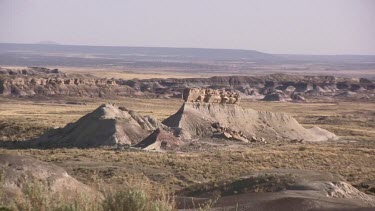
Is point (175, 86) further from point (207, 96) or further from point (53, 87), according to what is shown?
point (207, 96)

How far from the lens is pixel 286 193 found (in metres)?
17.2

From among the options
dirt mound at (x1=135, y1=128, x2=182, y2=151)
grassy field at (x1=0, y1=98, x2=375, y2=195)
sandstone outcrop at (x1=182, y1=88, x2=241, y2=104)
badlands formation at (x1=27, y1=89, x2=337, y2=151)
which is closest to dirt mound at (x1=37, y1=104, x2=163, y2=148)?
badlands formation at (x1=27, y1=89, x2=337, y2=151)

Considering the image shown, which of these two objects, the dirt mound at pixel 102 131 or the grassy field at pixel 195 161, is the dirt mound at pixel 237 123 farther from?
the grassy field at pixel 195 161

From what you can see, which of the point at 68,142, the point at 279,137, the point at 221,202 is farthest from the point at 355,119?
the point at 221,202

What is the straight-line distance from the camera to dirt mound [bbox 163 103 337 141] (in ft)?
146

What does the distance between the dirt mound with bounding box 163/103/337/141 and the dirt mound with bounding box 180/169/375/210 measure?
21.9 metres

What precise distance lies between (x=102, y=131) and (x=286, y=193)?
2434 cm

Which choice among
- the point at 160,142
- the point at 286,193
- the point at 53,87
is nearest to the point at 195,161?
the point at 160,142

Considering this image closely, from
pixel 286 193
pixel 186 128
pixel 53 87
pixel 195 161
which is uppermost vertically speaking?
pixel 286 193

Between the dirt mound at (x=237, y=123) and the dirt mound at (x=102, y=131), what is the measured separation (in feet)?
7.79

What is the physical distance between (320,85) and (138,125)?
91.3 meters

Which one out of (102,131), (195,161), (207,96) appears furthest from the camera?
(207,96)

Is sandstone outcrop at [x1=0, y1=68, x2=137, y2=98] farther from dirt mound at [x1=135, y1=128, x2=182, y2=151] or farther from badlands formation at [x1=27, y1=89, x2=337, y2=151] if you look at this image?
dirt mound at [x1=135, y1=128, x2=182, y2=151]

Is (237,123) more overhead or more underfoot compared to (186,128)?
more underfoot
